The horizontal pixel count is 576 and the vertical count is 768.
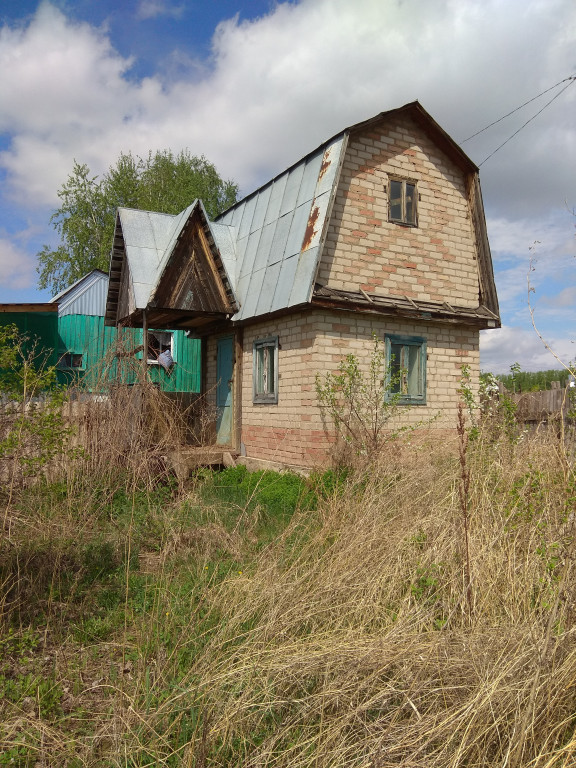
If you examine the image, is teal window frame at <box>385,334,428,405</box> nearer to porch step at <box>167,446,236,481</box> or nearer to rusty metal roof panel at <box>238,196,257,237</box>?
porch step at <box>167,446,236,481</box>

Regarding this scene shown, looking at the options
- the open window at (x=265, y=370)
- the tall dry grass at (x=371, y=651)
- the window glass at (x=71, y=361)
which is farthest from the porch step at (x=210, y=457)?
the window glass at (x=71, y=361)

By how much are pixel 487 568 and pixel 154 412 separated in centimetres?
591

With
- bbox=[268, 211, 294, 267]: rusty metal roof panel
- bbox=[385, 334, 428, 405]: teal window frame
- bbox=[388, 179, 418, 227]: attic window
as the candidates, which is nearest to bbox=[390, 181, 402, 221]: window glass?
bbox=[388, 179, 418, 227]: attic window

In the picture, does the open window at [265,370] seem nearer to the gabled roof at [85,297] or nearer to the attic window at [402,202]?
the attic window at [402,202]

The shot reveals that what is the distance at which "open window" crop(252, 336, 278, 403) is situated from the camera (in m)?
10.3

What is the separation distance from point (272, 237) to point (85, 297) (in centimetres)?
1270

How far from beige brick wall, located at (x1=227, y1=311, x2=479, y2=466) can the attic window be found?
72.1 inches

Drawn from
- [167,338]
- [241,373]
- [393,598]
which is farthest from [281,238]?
[167,338]

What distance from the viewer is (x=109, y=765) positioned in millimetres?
2797

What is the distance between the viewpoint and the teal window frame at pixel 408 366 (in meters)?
9.89

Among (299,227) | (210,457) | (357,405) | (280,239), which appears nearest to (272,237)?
(280,239)

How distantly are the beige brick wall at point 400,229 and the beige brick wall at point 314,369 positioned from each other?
608 mm

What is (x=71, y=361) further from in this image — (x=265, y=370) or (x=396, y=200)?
(x=396, y=200)

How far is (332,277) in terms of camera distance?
942 centimetres
